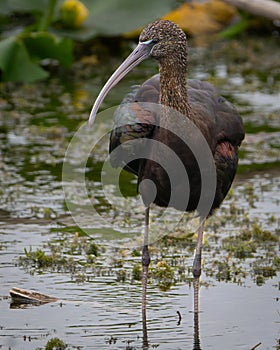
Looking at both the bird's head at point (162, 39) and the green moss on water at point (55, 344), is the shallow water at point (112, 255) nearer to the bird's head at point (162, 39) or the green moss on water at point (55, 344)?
the green moss on water at point (55, 344)

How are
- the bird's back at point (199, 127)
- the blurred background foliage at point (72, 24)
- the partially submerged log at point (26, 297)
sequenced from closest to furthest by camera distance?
1. the bird's back at point (199, 127)
2. the partially submerged log at point (26, 297)
3. the blurred background foliage at point (72, 24)

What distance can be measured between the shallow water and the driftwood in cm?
126

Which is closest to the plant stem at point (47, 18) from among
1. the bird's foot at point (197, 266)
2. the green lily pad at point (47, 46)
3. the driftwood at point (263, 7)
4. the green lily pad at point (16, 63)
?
the green lily pad at point (47, 46)

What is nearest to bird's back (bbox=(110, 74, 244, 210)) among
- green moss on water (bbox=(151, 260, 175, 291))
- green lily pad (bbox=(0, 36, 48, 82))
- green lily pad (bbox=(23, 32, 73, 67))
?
green moss on water (bbox=(151, 260, 175, 291))

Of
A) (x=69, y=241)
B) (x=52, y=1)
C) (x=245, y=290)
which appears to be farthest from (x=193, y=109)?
(x=52, y=1)

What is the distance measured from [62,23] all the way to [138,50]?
21.8ft

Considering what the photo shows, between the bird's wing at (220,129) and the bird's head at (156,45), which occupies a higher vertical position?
the bird's head at (156,45)

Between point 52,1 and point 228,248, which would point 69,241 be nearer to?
point 228,248

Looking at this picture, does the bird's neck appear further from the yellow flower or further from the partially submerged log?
the yellow flower

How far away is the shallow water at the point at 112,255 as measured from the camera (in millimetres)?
5414

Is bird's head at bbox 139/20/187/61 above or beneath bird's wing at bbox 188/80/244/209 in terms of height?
above

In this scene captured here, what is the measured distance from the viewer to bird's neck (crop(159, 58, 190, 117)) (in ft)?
18.3

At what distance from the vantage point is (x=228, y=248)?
6855mm

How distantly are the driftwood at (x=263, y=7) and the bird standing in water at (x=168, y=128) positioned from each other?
3846mm
